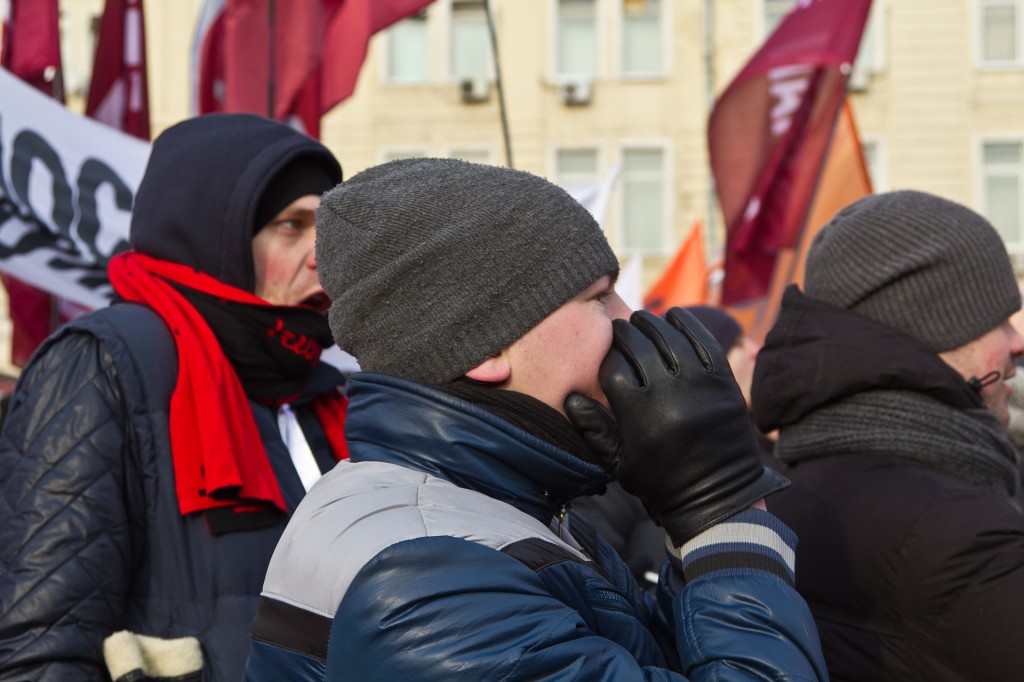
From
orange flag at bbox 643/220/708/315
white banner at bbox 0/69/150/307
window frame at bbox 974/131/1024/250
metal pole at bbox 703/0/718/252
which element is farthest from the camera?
metal pole at bbox 703/0/718/252

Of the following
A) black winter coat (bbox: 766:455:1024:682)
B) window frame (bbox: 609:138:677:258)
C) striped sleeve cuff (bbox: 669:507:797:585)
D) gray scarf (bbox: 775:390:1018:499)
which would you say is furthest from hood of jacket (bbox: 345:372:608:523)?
window frame (bbox: 609:138:677:258)

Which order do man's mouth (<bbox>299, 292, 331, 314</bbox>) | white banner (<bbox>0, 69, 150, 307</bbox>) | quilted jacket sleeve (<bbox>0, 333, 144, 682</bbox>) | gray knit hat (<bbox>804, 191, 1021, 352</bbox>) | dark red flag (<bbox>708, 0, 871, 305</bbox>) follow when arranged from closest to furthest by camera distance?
quilted jacket sleeve (<bbox>0, 333, 144, 682</bbox>), gray knit hat (<bbox>804, 191, 1021, 352</bbox>), man's mouth (<bbox>299, 292, 331, 314</bbox>), white banner (<bbox>0, 69, 150, 307</bbox>), dark red flag (<bbox>708, 0, 871, 305</bbox>)

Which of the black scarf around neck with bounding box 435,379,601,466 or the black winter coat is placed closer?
the black scarf around neck with bounding box 435,379,601,466

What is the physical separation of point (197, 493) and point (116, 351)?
29cm

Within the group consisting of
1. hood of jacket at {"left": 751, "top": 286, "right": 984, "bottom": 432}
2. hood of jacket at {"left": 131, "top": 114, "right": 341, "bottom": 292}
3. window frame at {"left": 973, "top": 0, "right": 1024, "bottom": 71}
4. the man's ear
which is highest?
window frame at {"left": 973, "top": 0, "right": 1024, "bottom": 71}

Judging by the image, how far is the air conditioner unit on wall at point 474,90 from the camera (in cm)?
2241

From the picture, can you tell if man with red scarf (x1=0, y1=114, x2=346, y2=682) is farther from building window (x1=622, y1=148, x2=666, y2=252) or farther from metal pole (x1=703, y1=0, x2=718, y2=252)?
building window (x1=622, y1=148, x2=666, y2=252)

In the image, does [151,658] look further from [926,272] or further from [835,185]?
[835,185]

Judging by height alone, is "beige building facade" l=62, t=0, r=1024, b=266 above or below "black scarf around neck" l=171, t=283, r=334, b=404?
above

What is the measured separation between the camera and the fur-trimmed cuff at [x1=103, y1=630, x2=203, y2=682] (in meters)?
2.26

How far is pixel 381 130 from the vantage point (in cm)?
2269

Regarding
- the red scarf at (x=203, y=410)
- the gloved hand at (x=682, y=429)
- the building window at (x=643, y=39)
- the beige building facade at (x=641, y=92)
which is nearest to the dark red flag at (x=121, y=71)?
the red scarf at (x=203, y=410)

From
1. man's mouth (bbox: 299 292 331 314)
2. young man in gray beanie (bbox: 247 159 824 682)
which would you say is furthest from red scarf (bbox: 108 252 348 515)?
young man in gray beanie (bbox: 247 159 824 682)

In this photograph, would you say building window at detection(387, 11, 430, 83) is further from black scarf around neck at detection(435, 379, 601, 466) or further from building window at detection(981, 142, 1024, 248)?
black scarf around neck at detection(435, 379, 601, 466)
